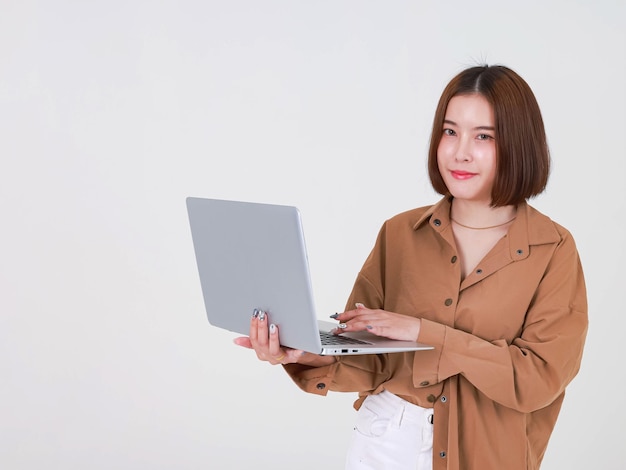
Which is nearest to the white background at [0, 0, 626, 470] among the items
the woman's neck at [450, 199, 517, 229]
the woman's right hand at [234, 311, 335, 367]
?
the woman's neck at [450, 199, 517, 229]

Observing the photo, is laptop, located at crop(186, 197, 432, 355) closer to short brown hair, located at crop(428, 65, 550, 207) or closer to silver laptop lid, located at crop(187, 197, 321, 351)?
silver laptop lid, located at crop(187, 197, 321, 351)

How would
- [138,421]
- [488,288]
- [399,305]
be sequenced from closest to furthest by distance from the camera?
[488,288] → [399,305] → [138,421]

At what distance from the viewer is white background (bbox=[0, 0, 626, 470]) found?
13.6 feet

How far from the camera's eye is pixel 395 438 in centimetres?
219

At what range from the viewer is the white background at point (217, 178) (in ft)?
13.6

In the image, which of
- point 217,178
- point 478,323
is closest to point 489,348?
point 478,323

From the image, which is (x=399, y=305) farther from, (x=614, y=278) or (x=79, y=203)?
(x=614, y=278)

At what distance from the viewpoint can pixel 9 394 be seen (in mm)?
4262

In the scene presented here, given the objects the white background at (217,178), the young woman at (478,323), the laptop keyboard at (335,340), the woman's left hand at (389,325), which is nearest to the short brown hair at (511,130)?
the young woman at (478,323)

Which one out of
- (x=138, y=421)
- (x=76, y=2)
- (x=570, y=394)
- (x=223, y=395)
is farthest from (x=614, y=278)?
(x=76, y=2)

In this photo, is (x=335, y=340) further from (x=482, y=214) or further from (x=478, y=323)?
(x=482, y=214)

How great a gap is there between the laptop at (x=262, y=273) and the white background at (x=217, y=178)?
2196 millimetres

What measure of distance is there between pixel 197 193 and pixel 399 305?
2126mm

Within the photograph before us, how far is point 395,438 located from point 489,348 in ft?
1.09
